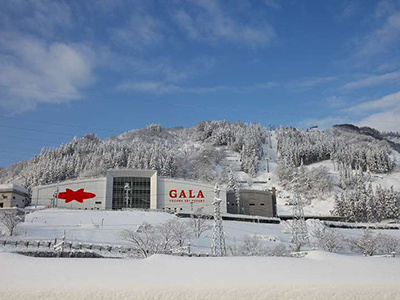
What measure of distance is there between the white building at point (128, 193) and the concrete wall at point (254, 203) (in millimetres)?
6835

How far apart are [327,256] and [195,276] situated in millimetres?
4325

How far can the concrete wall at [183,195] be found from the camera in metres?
75.7

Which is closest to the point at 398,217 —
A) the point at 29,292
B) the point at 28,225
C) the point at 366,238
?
the point at 366,238

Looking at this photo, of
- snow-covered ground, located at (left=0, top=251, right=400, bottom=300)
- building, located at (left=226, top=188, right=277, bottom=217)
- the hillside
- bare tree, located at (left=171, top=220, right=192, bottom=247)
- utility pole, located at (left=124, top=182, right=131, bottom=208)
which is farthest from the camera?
the hillside

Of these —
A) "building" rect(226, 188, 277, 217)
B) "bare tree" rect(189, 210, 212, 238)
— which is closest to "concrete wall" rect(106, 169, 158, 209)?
"building" rect(226, 188, 277, 217)

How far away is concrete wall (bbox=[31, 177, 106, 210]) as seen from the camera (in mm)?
74050

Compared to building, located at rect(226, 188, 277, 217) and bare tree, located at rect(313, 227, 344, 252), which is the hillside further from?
bare tree, located at rect(313, 227, 344, 252)

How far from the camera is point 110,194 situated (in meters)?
76.2

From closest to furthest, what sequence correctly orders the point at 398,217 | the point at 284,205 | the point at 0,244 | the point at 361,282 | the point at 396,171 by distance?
A: the point at 361,282 → the point at 0,244 → the point at 398,217 → the point at 284,205 → the point at 396,171

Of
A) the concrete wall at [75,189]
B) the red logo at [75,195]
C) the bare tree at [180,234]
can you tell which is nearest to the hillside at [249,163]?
the concrete wall at [75,189]

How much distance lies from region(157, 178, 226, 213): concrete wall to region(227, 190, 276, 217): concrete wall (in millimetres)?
6840

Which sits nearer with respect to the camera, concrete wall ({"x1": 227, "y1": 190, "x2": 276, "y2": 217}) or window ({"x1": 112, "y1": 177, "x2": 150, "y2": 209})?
window ({"x1": 112, "y1": 177, "x2": 150, "y2": 209})

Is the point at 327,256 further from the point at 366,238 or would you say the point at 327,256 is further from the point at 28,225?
the point at 28,225

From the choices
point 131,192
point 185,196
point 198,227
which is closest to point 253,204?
point 185,196
